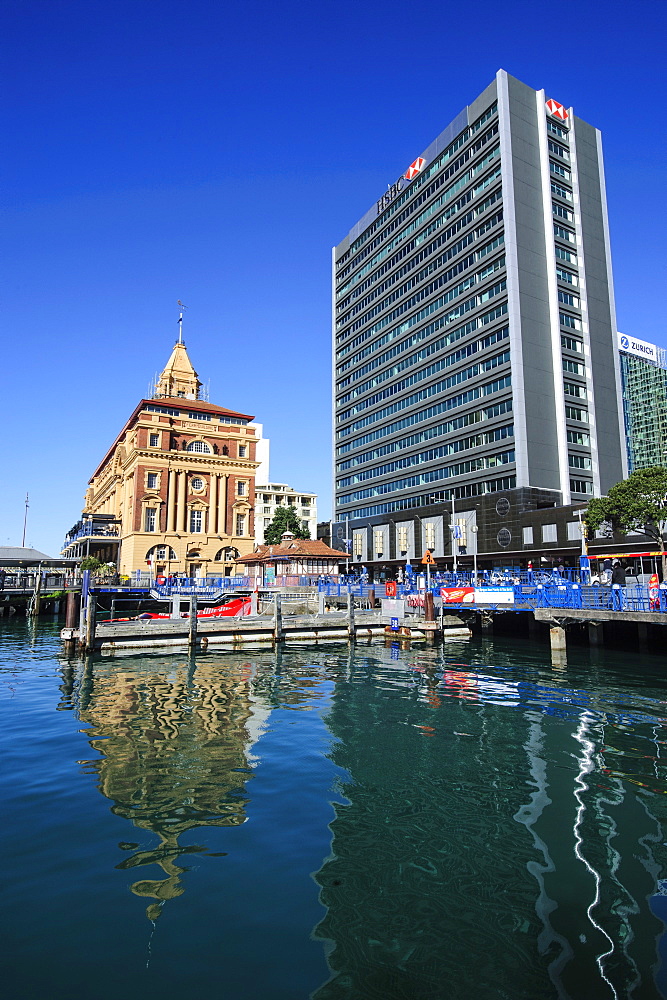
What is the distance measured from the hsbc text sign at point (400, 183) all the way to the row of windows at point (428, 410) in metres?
39.5

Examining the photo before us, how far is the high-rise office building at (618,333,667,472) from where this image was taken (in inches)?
5989

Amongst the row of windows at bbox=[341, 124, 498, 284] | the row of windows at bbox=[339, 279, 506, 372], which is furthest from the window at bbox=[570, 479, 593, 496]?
the row of windows at bbox=[341, 124, 498, 284]

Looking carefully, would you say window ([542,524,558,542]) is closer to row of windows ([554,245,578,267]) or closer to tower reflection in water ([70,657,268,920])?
row of windows ([554,245,578,267])

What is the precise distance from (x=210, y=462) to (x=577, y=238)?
63.2 m

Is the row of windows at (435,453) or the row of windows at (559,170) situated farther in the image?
the row of windows at (559,170)

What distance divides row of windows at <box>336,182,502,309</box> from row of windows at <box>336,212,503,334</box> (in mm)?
1730

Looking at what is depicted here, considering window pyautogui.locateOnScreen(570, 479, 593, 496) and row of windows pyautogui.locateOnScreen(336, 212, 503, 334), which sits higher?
row of windows pyautogui.locateOnScreen(336, 212, 503, 334)

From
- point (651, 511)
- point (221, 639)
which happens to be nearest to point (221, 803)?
point (221, 639)

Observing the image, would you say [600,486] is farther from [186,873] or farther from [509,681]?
[186,873]

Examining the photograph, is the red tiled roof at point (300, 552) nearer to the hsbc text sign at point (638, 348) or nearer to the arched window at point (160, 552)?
the arched window at point (160, 552)

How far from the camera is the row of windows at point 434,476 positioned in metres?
80.4

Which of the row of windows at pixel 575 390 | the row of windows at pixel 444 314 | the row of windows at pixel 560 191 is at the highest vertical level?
the row of windows at pixel 560 191

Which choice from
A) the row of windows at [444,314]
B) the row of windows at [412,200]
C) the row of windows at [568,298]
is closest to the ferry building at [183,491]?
the row of windows at [444,314]

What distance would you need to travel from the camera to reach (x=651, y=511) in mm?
48656
